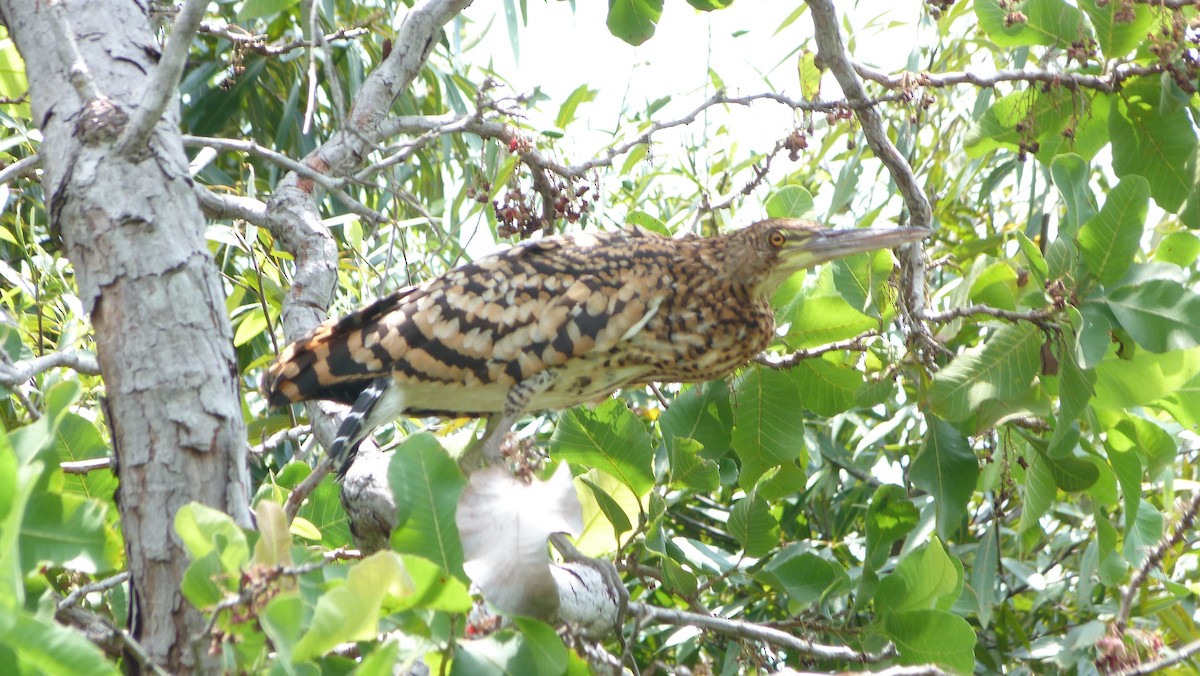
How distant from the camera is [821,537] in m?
4.54

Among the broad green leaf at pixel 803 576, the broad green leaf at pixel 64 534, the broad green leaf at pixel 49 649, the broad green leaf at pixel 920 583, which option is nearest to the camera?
the broad green leaf at pixel 49 649

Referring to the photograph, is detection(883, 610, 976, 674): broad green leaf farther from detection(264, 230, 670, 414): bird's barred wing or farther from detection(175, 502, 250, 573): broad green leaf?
detection(175, 502, 250, 573): broad green leaf

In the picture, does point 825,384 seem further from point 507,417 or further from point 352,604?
point 352,604

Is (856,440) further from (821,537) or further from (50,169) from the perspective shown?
(50,169)

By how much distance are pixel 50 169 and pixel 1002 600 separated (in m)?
3.29

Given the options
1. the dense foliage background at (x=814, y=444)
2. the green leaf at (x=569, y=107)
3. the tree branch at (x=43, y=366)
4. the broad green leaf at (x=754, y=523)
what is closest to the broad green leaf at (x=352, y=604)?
the dense foliage background at (x=814, y=444)

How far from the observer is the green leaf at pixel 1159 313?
2.34 meters

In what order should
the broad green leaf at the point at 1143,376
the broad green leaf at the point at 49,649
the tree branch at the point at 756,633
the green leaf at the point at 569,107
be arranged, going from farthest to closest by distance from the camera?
the green leaf at the point at 569,107 → the broad green leaf at the point at 1143,376 → the tree branch at the point at 756,633 → the broad green leaf at the point at 49,649

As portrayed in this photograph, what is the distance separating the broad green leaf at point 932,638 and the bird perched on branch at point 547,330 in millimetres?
894

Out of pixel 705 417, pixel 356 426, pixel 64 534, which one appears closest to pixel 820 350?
pixel 705 417

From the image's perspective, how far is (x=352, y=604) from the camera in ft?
4.80

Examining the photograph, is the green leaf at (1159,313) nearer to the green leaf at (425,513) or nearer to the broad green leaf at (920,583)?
the broad green leaf at (920,583)

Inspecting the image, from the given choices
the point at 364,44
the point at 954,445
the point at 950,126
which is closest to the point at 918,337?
the point at 954,445

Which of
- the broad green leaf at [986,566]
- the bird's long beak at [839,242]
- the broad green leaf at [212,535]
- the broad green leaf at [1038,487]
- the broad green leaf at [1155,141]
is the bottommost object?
the broad green leaf at [986,566]
